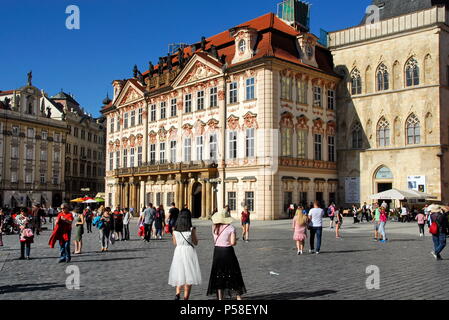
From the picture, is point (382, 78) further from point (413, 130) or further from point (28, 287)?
point (28, 287)

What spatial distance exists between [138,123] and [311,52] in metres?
20.4

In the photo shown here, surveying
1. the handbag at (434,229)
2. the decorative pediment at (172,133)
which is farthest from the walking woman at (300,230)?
the decorative pediment at (172,133)

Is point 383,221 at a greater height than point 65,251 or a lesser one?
greater

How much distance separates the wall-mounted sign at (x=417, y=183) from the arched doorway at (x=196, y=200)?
675 inches

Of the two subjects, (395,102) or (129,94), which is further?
(129,94)

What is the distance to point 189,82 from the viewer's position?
46.2 metres

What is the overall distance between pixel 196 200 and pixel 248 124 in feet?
30.8

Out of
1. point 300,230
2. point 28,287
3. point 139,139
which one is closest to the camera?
point 28,287

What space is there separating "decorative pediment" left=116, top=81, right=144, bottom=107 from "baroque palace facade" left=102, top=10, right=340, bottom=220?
3.96 m

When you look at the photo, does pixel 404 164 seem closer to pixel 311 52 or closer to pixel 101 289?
pixel 311 52

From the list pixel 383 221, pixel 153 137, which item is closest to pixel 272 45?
pixel 153 137


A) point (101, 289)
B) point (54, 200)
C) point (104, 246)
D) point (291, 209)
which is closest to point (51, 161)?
point (54, 200)

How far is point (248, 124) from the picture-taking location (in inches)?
1581

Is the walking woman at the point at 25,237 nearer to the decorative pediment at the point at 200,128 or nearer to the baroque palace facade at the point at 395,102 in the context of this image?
the decorative pediment at the point at 200,128
